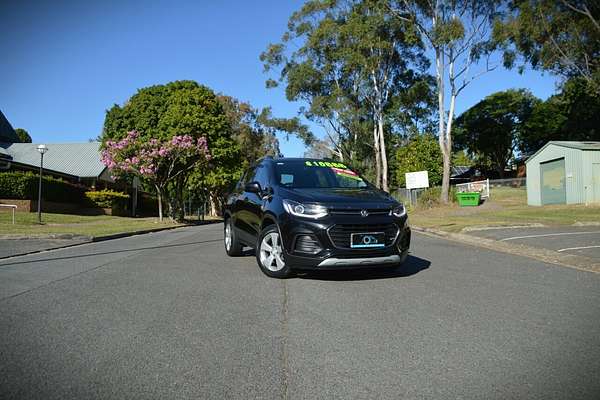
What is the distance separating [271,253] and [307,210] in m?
0.94

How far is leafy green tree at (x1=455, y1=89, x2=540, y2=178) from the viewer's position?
66.6m

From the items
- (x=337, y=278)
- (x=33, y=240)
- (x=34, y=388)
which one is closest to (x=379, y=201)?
(x=337, y=278)

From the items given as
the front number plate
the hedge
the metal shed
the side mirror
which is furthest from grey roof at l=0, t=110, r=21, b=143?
the front number plate

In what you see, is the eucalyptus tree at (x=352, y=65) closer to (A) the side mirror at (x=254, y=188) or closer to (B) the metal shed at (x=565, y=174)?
(B) the metal shed at (x=565, y=174)

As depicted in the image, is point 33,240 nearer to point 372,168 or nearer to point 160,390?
point 160,390

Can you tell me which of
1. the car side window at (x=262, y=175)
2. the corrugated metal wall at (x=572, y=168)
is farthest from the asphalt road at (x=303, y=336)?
the corrugated metal wall at (x=572, y=168)

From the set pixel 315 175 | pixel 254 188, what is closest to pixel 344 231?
pixel 315 175

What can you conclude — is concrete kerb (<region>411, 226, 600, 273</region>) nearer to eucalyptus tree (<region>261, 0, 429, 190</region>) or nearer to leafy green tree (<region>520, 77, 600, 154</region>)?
eucalyptus tree (<region>261, 0, 429, 190</region>)

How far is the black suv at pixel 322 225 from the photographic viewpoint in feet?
19.4

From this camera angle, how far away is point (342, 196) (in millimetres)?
6344

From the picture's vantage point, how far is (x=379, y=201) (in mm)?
6352

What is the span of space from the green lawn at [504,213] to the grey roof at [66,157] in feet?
92.8

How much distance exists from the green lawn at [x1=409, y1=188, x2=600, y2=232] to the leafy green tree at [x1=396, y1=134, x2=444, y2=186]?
11.3 meters

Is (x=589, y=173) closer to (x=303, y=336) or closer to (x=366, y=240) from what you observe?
(x=366, y=240)
